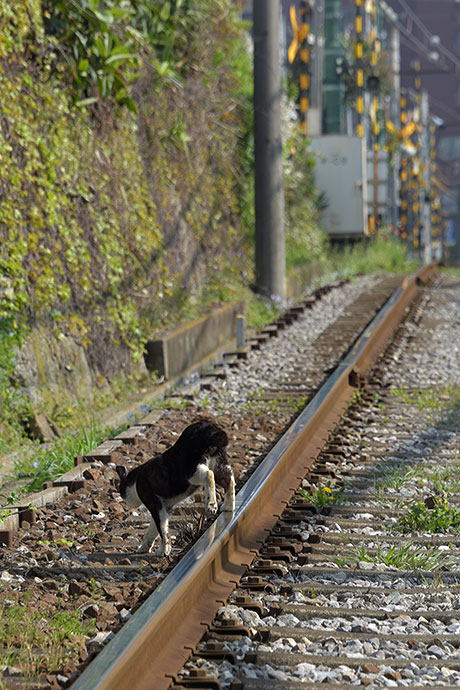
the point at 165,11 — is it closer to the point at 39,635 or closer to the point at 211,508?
the point at 211,508

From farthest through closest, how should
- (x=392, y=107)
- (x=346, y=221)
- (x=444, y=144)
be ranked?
1. (x=444, y=144)
2. (x=392, y=107)
3. (x=346, y=221)

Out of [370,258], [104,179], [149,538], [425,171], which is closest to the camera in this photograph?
[149,538]

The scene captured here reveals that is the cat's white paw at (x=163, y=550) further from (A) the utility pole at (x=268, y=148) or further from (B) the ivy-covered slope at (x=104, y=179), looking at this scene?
(A) the utility pole at (x=268, y=148)

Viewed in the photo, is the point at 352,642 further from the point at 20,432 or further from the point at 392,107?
the point at 392,107

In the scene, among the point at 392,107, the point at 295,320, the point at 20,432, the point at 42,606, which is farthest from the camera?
the point at 392,107

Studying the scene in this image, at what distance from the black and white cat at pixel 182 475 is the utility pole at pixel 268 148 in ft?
33.5

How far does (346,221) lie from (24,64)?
14602mm

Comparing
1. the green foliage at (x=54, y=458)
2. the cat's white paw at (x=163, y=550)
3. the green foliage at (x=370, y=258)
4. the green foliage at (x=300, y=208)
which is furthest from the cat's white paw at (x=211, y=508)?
the green foliage at (x=370, y=258)

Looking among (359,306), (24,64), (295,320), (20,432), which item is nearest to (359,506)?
(20,432)

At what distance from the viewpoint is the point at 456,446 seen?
269 inches

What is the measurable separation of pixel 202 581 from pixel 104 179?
21.8ft

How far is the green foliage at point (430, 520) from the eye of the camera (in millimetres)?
5008

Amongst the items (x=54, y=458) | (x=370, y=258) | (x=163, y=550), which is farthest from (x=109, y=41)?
(x=370, y=258)

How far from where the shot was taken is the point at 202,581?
4.05m
